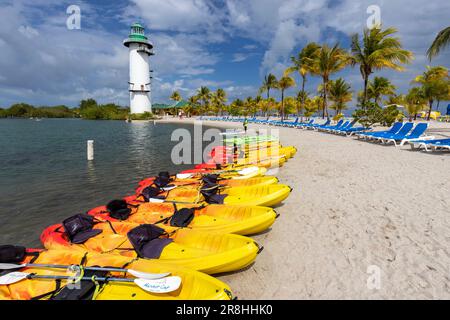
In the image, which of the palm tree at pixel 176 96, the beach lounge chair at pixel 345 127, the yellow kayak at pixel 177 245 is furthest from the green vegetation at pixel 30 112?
the yellow kayak at pixel 177 245

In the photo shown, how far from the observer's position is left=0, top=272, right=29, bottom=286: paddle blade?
327cm

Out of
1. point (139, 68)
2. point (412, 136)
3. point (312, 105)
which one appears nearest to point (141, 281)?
point (412, 136)

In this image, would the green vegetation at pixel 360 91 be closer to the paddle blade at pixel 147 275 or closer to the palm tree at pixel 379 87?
the palm tree at pixel 379 87

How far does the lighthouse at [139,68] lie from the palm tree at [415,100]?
216 ft

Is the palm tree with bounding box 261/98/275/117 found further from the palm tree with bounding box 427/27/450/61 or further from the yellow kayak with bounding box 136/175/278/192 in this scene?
the yellow kayak with bounding box 136/175/278/192

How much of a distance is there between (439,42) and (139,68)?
71.4 meters

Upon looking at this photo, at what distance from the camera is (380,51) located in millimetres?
19875

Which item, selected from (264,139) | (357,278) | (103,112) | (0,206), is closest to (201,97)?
(103,112)

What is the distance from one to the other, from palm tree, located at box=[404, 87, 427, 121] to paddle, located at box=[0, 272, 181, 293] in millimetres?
45678

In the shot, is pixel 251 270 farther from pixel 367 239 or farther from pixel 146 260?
pixel 367 239

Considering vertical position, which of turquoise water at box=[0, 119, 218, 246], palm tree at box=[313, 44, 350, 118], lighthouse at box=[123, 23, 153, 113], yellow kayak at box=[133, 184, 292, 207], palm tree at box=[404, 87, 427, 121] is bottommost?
turquoise water at box=[0, 119, 218, 246]

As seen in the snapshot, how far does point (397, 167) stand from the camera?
30.2 ft

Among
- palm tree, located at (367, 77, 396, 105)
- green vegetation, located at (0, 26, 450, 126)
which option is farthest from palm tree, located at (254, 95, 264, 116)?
palm tree, located at (367, 77, 396, 105)
